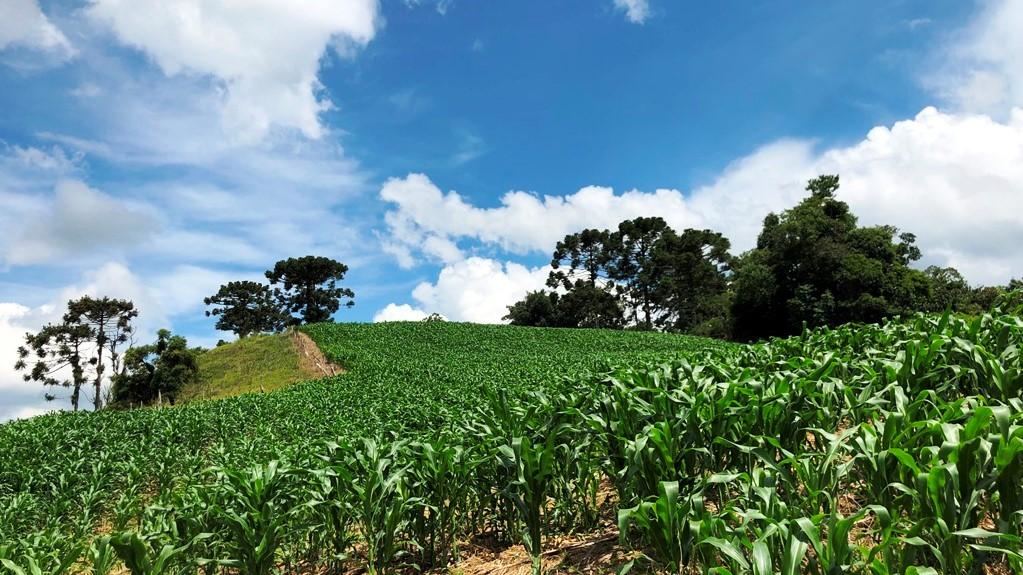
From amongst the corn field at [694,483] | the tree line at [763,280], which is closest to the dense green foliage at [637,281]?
the tree line at [763,280]

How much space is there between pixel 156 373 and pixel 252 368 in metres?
6.25

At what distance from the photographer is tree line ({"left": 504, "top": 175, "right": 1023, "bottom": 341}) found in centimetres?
3750

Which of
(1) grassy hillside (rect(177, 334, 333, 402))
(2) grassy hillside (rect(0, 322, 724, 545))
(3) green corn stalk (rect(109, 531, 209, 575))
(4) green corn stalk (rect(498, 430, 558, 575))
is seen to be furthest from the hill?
(4) green corn stalk (rect(498, 430, 558, 575))

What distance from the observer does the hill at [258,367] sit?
1373 inches

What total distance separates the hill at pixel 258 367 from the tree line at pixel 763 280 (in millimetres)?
30541

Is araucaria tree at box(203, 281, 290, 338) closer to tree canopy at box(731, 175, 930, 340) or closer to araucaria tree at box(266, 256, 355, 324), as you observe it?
araucaria tree at box(266, 256, 355, 324)

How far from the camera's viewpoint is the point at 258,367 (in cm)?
3941

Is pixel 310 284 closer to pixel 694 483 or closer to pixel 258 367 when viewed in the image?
pixel 258 367

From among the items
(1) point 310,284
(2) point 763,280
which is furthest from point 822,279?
(1) point 310,284

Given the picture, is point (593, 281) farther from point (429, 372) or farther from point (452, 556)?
point (452, 556)

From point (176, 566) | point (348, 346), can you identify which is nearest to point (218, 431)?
point (176, 566)

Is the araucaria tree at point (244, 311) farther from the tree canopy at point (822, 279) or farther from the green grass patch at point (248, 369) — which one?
the tree canopy at point (822, 279)

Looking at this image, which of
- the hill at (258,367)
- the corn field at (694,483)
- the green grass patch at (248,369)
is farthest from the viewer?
the green grass patch at (248,369)

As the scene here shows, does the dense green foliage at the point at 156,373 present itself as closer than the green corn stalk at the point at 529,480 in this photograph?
No
